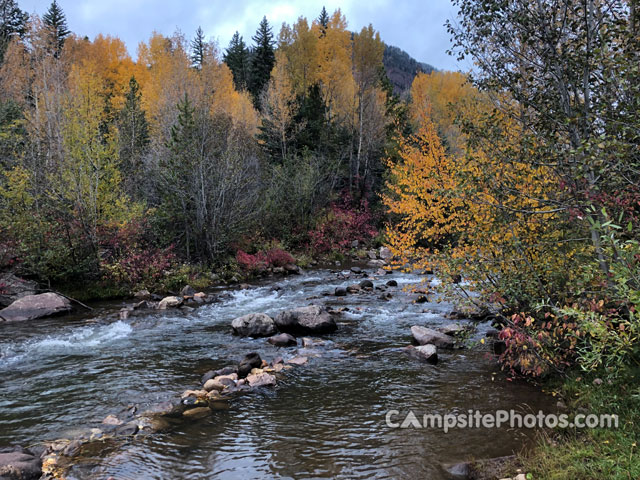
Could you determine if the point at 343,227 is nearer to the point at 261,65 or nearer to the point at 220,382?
the point at 220,382

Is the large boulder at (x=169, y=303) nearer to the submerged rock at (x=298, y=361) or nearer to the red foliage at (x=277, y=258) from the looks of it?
the submerged rock at (x=298, y=361)

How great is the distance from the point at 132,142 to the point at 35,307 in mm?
14677

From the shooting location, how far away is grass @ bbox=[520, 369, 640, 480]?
149 inches

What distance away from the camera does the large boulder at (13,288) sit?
12633mm

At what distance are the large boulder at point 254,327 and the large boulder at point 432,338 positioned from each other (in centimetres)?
364

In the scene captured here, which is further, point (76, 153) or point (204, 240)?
point (204, 240)

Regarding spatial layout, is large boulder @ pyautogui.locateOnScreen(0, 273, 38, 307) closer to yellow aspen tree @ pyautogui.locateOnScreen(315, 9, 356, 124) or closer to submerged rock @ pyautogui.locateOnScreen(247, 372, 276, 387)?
submerged rock @ pyautogui.locateOnScreen(247, 372, 276, 387)

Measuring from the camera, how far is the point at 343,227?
28062 millimetres

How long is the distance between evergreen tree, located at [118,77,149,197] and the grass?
21.0m

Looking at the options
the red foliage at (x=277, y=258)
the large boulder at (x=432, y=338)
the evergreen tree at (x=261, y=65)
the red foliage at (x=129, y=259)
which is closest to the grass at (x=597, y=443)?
the large boulder at (x=432, y=338)

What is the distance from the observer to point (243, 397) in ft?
22.3

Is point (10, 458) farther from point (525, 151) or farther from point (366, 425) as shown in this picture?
point (525, 151)

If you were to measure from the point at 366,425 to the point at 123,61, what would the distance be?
50.1 meters

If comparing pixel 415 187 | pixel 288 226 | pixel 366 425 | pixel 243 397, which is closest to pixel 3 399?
pixel 243 397
